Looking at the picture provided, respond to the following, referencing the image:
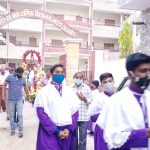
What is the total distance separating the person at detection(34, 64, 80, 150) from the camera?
554 cm

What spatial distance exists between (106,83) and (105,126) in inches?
97.6

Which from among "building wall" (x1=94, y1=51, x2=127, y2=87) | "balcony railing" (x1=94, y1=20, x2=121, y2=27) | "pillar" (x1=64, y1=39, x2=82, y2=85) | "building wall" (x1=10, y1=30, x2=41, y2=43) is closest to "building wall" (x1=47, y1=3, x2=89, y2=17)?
"balcony railing" (x1=94, y1=20, x2=121, y2=27)

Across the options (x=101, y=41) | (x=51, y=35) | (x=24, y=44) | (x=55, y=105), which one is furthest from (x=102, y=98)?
(x=101, y=41)

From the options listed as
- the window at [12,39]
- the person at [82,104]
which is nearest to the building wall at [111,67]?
the person at [82,104]

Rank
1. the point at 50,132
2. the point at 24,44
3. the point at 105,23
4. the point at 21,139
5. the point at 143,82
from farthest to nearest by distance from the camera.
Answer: the point at 105,23, the point at 24,44, the point at 21,139, the point at 50,132, the point at 143,82

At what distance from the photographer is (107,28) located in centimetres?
4200

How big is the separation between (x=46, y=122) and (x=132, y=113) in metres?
2.51

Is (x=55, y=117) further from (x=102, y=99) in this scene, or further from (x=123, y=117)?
(x=123, y=117)

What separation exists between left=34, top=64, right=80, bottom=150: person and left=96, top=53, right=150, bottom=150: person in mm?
2256

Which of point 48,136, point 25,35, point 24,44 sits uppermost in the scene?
point 25,35

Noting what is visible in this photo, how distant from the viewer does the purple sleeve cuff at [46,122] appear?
5.50m

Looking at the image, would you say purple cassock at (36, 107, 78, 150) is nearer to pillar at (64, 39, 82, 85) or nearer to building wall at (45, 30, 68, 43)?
pillar at (64, 39, 82, 85)

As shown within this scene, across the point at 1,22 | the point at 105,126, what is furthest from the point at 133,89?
the point at 1,22

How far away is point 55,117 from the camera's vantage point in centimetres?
564
